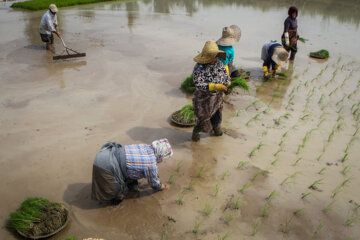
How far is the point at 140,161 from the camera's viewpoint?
9.64ft

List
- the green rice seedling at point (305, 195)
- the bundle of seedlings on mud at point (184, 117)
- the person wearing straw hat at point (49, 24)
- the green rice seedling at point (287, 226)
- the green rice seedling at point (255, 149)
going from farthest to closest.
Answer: the person wearing straw hat at point (49, 24)
the bundle of seedlings on mud at point (184, 117)
the green rice seedling at point (255, 149)
the green rice seedling at point (305, 195)
the green rice seedling at point (287, 226)

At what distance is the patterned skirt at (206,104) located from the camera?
4012 millimetres

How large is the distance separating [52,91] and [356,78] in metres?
6.94

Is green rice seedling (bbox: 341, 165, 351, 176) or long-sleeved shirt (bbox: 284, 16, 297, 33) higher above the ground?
long-sleeved shirt (bbox: 284, 16, 297, 33)

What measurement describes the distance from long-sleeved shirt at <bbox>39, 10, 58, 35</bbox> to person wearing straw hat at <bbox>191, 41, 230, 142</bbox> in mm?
5892

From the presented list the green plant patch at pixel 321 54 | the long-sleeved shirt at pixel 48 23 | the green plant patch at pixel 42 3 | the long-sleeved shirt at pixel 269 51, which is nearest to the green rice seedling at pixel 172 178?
the long-sleeved shirt at pixel 269 51

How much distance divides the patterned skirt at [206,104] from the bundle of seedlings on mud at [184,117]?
0.69 metres

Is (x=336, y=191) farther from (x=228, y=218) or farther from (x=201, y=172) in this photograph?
(x=201, y=172)

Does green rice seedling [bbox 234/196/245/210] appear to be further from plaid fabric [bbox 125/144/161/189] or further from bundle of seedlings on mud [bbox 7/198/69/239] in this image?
bundle of seedlings on mud [bbox 7/198/69/239]

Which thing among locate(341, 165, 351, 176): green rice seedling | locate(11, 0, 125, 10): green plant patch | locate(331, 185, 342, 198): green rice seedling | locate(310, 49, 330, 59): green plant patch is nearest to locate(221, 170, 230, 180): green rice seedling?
locate(331, 185, 342, 198): green rice seedling

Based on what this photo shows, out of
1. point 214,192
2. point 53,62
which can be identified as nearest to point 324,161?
point 214,192

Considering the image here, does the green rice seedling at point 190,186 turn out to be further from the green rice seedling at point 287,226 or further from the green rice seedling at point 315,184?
the green rice seedling at point 315,184

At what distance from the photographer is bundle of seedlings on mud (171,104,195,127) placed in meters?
4.89

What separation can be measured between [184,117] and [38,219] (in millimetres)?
2724
